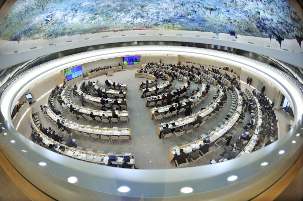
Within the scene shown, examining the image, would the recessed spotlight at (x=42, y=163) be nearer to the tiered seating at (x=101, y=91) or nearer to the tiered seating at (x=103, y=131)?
the tiered seating at (x=103, y=131)

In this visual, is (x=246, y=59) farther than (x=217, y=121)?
Yes

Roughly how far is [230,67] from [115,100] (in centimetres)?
918

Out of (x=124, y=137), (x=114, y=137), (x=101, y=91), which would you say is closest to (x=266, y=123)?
(x=124, y=137)

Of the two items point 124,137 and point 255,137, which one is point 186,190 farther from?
point 124,137

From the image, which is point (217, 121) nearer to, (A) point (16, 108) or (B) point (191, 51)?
(B) point (191, 51)

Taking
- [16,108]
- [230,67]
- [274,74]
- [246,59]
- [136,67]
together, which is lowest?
[16,108]

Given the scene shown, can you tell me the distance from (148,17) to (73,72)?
8021 millimetres

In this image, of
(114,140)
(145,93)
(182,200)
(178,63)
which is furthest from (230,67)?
(182,200)

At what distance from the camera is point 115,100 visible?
16109 millimetres

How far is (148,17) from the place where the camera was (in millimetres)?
16188

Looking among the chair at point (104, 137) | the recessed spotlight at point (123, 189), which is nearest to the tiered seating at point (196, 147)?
the chair at point (104, 137)

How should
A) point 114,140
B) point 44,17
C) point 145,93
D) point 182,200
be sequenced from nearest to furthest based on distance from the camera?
1. point 182,200
2. point 44,17
3. point 114,140
4. point 145,93

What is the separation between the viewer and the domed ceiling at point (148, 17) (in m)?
11.5

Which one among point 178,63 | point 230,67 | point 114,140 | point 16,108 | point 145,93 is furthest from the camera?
point 178,63
